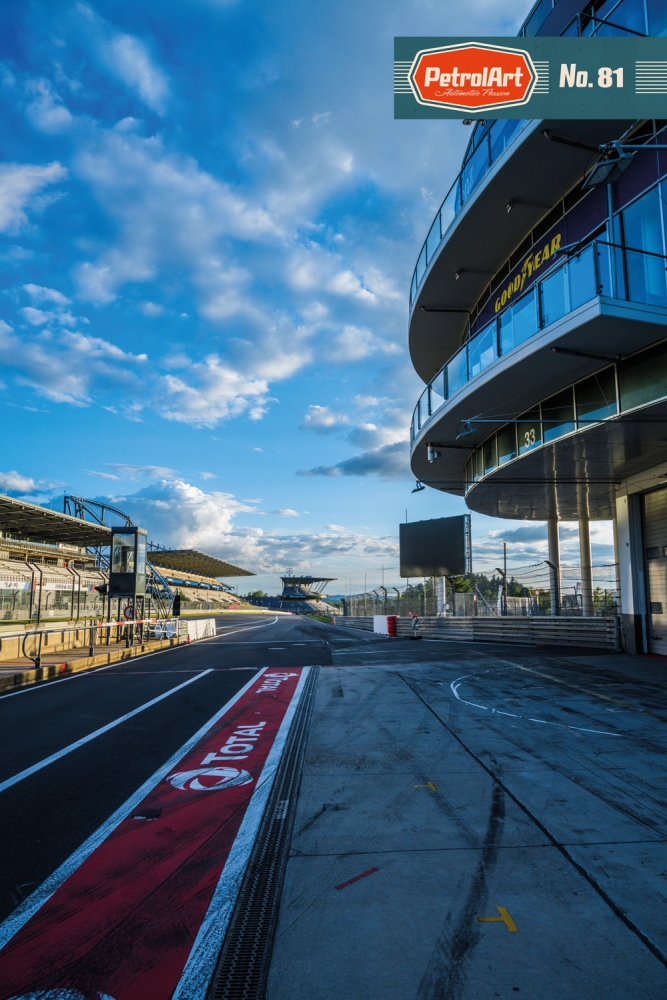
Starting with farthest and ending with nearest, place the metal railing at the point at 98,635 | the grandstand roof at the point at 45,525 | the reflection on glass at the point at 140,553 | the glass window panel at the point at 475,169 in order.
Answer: the reflection on glass at the point at 140,553
the grandstand roof at the point at 45,525
the metal railing at the point at 98,635
the glass window panel at the point at 475,169

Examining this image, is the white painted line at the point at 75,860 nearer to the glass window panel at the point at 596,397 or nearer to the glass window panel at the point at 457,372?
the glass window panel at the point at 596,397

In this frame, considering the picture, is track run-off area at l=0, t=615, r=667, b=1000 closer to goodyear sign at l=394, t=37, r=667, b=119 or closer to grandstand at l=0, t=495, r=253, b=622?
goodyear sign at l=394, t=37, r=667, b=119

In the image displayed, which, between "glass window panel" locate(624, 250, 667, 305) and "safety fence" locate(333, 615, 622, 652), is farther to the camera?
"safety fence" locate(333, 615, 622, 652)

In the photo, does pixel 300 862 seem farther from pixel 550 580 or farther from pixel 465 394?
pixel 550 580

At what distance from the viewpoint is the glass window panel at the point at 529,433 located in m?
16.1

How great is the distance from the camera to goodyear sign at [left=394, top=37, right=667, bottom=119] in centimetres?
629

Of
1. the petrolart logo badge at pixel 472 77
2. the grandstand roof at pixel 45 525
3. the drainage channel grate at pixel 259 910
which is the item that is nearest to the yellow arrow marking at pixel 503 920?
the drainage channel grate at pixel 259 910

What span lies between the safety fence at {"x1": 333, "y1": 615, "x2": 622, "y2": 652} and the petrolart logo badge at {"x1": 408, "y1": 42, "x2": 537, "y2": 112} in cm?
1730

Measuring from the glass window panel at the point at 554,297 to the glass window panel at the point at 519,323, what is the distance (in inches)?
11.7

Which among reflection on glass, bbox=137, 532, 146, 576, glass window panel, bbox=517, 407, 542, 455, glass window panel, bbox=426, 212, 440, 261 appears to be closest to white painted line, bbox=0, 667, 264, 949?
glass window panel, bbox=517, 407, 542, 455

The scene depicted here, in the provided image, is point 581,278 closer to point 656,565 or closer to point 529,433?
point 529,433

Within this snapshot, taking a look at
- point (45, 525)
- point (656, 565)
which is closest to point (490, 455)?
point (656, 565)

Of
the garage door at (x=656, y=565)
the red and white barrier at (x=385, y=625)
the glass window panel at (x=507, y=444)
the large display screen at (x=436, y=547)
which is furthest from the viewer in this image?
the large display screen at (x=436, y=547)

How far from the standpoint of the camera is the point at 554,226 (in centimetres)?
1585
